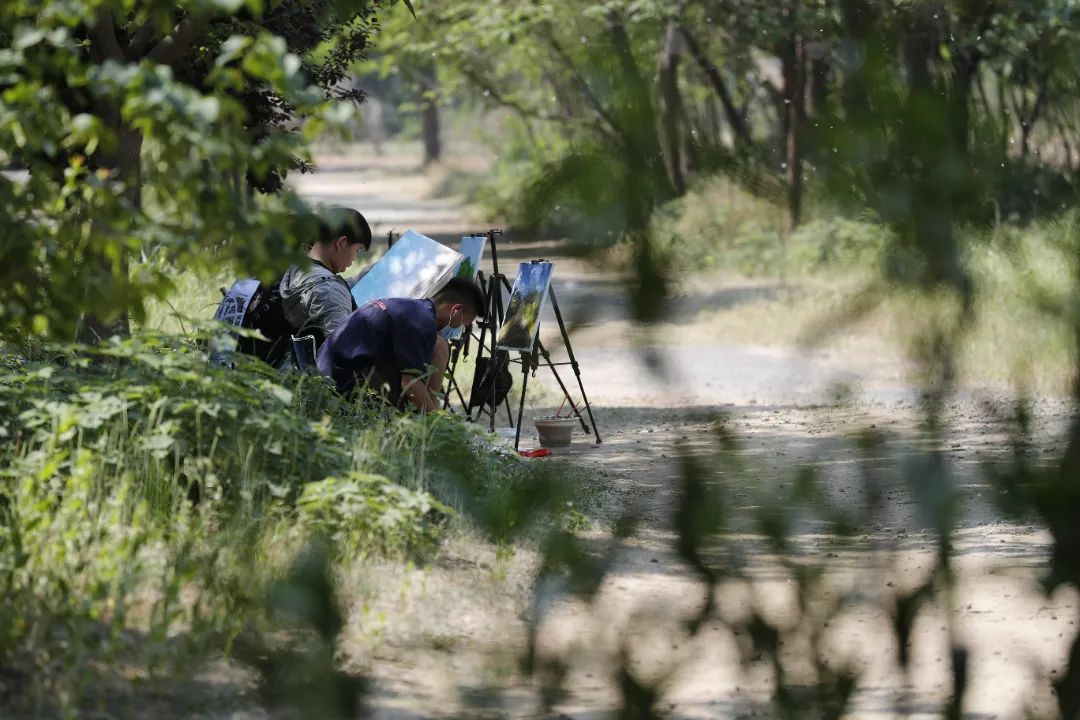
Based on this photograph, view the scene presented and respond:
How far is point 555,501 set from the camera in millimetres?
1632

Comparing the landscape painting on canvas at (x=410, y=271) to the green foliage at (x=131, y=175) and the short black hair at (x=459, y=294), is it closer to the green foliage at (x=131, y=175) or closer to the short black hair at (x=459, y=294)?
the short black hair at (x=459, y=294)

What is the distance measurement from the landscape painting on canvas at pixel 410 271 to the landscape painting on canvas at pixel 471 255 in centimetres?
20

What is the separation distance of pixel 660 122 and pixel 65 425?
395 centimetres

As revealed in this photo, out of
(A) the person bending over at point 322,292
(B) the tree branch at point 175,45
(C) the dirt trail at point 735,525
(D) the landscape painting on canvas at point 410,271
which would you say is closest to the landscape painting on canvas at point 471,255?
(D) the landscape painting on canvas at point 410,271

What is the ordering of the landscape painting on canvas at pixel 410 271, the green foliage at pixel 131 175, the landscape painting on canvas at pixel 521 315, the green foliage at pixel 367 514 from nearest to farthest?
the green foliage at pixel 131 175 → the green foliage at pixel 367 514 → the landscape painting on canvas at pixel 410 271 → the landscape painting on canvas at pixel 521 315

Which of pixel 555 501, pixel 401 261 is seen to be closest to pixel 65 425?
pixel 555 501

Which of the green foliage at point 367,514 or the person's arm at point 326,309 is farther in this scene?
the person's arm at point 326,309

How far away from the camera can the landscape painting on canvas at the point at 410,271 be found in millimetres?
9227

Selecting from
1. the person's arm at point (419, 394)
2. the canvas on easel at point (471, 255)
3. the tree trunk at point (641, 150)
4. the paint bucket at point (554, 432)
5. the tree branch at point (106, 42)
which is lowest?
the paint bucket at point (554, 432)

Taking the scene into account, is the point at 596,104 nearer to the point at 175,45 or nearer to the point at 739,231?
the point at 739,231

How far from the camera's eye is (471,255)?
1020cm

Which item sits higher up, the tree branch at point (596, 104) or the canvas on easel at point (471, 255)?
the canvas on easel at point (471, 255)

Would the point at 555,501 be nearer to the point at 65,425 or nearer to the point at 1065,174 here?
the point at 1065,174

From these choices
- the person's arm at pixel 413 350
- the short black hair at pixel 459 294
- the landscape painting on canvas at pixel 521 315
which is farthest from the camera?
the landscape painting on canvas at pixel 521 315
